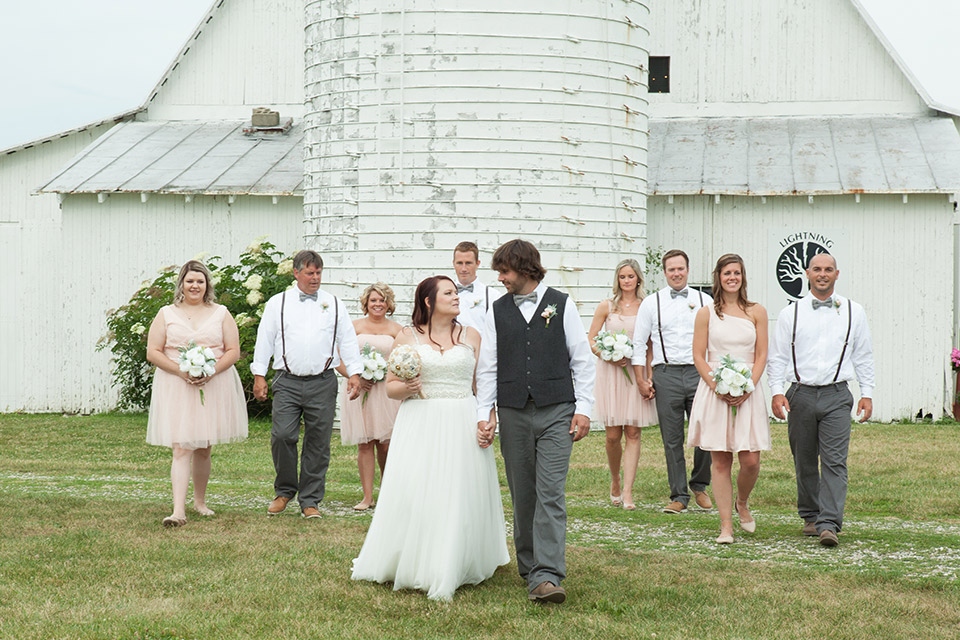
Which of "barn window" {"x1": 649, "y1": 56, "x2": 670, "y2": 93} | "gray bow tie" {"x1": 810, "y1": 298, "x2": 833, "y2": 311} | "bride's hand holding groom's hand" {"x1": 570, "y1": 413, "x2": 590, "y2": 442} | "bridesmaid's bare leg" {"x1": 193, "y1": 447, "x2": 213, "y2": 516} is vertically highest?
"barn window" {"x1": 649, "y1": 56, "x2": 670, "y2": 93}

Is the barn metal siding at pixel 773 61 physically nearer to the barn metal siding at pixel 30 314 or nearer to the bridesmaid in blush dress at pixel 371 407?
the barn metal siding at pixel 30 314

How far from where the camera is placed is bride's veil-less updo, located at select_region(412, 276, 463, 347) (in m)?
7.09

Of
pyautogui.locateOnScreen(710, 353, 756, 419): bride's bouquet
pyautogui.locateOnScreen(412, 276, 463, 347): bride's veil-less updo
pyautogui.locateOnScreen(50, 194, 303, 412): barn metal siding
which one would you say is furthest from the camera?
pyautogui.locateOnScreen(50, 194, 303, 412): barn metal siding

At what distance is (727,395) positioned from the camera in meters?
8.31

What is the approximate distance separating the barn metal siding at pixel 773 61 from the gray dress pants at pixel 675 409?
11474 millimetres

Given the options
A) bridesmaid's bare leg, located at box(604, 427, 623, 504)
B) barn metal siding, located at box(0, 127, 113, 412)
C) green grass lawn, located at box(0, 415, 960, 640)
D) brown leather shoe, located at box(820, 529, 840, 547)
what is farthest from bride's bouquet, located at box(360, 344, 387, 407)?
barn metal siding, located at box(0, 127, 113, 412)

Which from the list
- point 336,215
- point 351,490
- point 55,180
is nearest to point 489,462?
point 351,490

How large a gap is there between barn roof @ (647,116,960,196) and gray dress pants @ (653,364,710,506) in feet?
27.4

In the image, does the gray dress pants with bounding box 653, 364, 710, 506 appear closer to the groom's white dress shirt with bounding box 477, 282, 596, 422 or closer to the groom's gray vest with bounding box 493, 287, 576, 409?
the groom's white dress shirt with bounding box 477, 282, 596, 422

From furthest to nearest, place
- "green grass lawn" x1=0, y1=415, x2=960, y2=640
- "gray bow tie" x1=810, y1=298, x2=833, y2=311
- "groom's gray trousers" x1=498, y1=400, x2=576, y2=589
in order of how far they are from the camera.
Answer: "gray bow tie" x1=810, y1=298, x2=833, y2=311 < "groom's gray trousers" x1=498, y1=400, x2=576, y2=589 < "green grass lawn" x1=0, y1=415, x2=960, y2=640

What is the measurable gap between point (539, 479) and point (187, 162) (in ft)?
47.8

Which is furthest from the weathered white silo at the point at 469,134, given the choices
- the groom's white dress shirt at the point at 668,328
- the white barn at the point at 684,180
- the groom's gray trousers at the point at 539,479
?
the groom's gray trousers at the point at 539,479

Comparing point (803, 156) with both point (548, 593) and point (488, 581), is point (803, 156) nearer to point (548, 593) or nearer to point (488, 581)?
point (488, 581)

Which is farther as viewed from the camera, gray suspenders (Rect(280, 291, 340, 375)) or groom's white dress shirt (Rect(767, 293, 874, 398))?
gray suspenders (Rect(280, 291, 340, 375))
